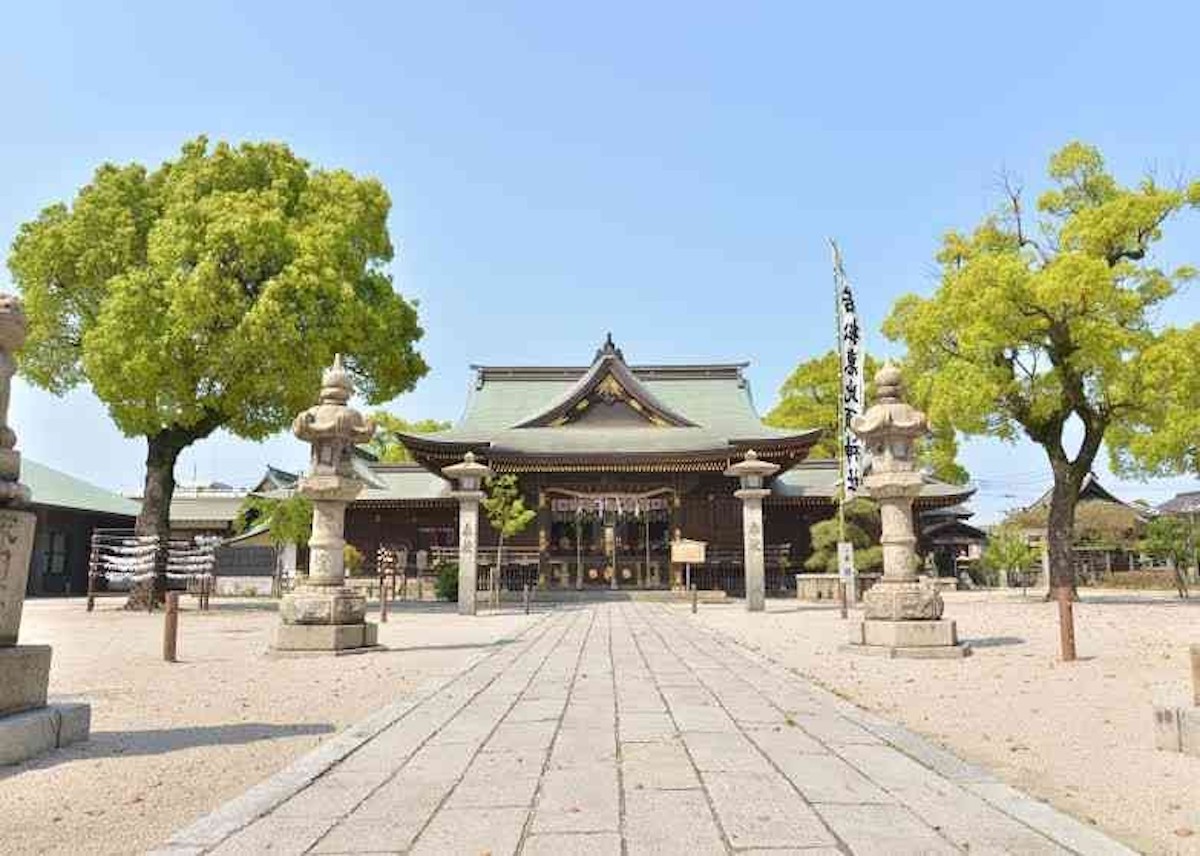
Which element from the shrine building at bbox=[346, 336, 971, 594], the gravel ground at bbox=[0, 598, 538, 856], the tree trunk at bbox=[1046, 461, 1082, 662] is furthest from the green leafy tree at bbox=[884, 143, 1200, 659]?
the gravel ground at bbox=[0, 598, 538, 856]

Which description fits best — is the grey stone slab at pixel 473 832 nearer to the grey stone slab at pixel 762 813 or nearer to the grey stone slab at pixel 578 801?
the grey stone slab at pixel 578 801

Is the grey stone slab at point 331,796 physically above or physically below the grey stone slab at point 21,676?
below

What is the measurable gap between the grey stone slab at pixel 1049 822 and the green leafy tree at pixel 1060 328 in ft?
62.7

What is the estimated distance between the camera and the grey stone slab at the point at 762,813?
142 inches

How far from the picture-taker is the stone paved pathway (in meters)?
3.62

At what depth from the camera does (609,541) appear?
1229 inches

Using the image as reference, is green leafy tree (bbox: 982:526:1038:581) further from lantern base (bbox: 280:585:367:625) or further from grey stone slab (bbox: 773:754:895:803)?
grey stone slab (bbox: 773:754:895:803)

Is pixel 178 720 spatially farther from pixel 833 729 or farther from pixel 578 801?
pixel 833 729

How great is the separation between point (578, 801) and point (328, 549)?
824 centimetres

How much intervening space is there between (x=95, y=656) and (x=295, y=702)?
19.1ft

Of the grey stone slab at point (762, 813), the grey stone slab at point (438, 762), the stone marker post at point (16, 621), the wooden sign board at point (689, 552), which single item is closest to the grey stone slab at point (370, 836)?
the grey stone slab at point (438, 762)

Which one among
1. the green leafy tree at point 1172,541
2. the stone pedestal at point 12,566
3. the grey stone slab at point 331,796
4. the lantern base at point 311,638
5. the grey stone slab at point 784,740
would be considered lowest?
the grey stone slab at point 331,796

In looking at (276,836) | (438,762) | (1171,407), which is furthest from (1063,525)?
(276,836)

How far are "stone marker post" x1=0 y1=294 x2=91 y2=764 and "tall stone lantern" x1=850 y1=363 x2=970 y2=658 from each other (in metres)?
9.18
